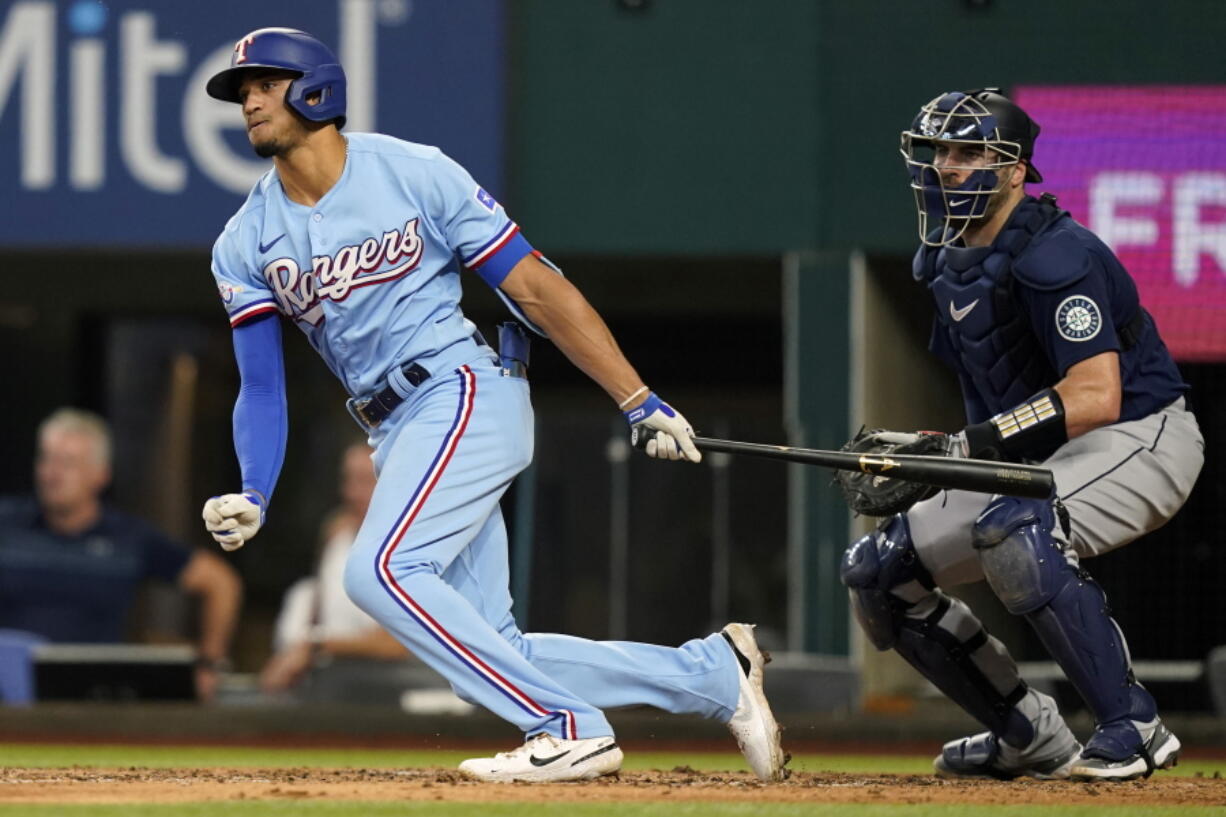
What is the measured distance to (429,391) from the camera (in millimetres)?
4848

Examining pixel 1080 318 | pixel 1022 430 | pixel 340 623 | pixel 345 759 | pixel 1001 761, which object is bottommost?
pixel 345 759

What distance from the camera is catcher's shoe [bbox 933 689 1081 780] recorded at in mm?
5332

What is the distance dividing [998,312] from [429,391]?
1476 mm

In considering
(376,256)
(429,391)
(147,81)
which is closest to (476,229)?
(376,256)

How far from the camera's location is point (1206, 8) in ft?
30.8

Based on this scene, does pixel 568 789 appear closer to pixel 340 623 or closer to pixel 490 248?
pixel 490 248

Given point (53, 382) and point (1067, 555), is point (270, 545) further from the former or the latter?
point (1067, 555)

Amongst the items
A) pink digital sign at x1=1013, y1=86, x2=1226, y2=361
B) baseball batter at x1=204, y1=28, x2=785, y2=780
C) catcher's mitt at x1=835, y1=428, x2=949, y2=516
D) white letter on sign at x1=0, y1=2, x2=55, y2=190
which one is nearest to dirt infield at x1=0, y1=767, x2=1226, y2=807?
baseball batter at x1=204, y1=28, x2=785, y2=780

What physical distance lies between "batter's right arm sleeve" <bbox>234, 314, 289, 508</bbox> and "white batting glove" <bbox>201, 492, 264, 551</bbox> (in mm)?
98

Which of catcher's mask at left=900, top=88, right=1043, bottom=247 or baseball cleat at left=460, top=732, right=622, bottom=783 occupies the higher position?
catcher's mask at left=900, top=88, right=1043, bottom=247

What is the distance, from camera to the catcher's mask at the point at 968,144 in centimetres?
534

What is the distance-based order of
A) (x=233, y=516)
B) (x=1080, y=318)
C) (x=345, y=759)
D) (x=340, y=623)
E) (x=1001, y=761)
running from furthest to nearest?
(x=340, y=623) → (x=345, y=759) → (x=1001, y=761) → (x=1080, y=318) → (x=233, y=516)

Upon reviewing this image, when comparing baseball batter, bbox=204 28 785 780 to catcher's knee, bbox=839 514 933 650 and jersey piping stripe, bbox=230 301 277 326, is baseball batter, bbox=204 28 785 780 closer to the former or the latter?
jersey piping stripe, bbox=230 301 277 326

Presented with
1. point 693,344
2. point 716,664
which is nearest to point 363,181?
point 716,664
